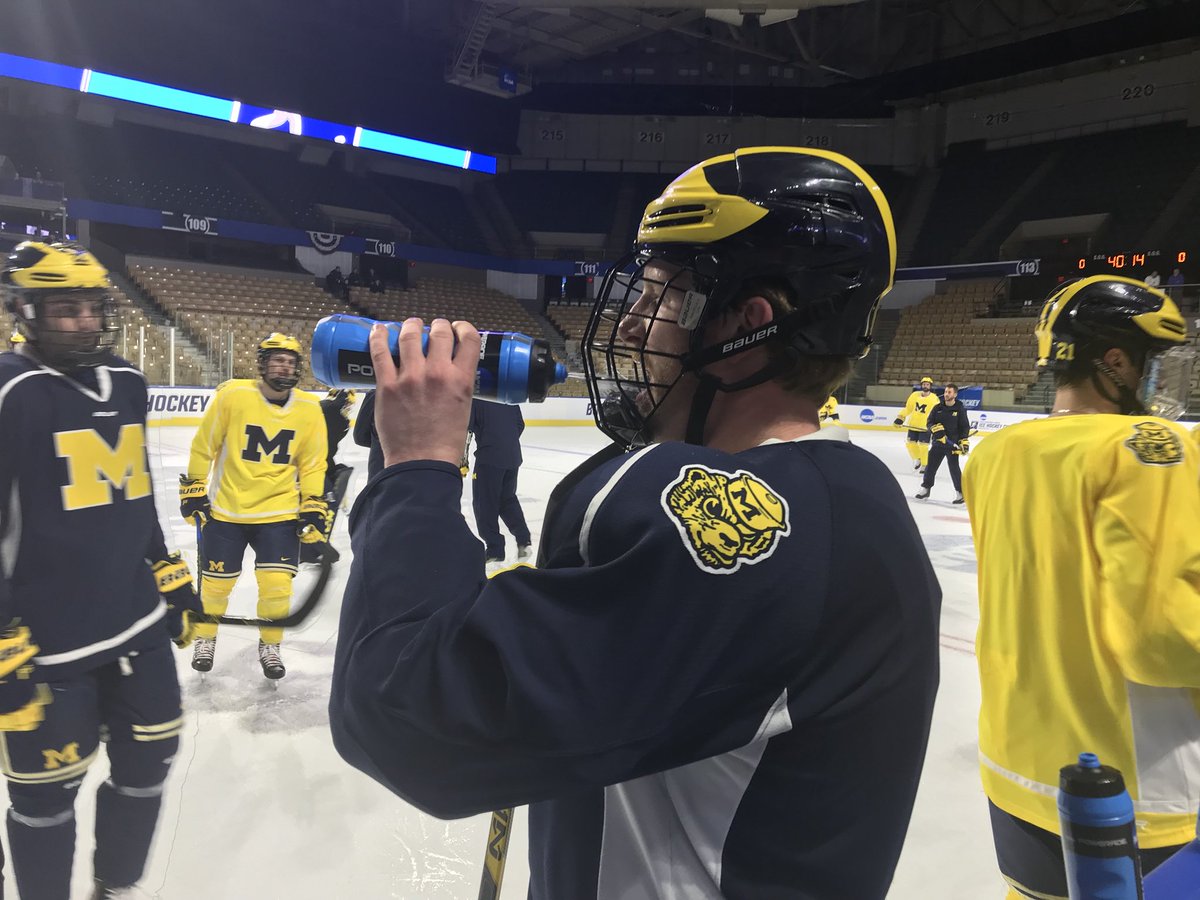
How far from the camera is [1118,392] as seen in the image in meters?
1.70

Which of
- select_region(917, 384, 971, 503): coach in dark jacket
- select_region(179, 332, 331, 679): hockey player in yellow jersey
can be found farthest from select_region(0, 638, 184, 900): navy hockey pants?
select_region(917, 384, 971, 503): coach in dark jacket

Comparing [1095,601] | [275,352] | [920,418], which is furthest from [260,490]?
[920,418]

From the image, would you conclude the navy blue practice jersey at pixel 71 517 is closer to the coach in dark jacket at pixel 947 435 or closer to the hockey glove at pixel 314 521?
the hockey glove at pixel 314 521

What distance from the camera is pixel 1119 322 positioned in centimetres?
170

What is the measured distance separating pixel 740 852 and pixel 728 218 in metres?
0.69

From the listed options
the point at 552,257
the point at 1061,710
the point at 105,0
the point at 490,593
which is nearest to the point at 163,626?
the point at 490,593

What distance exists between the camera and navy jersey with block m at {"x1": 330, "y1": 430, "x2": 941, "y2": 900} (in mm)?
694

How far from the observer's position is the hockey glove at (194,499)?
3590 mm

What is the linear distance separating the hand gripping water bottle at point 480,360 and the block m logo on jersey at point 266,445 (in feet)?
10.0

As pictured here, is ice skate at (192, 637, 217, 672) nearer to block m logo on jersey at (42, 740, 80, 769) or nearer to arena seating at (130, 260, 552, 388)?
block m logo on jersey at (42, 740, 80, 769)

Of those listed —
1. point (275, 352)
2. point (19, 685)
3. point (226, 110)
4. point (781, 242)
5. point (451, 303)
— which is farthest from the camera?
point (451, 303)

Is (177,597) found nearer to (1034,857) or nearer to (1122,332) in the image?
(1034,857)

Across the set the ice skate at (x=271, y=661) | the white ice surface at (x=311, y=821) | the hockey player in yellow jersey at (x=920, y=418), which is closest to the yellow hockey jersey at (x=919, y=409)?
the hockey player in yellow jersey at (x=920, y=418)

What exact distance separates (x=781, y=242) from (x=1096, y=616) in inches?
40.4
